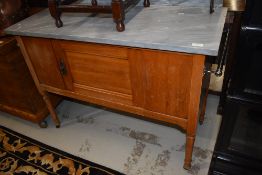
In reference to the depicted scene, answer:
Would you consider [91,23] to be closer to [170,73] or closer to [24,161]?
[170,73]

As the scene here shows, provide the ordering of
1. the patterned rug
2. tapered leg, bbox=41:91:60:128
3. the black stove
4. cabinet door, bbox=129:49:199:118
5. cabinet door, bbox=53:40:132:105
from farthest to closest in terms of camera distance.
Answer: tapered leg, bbox=41:91:60:128, the patterned rug, cabinet door, bbox=53:40:132:105, cabinet door, bbox=129:49:199:118, the black stove

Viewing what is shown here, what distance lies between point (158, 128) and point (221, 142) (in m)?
0.50

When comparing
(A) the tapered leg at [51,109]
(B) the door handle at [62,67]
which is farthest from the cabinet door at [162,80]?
(A) the tapered leg at [51,109]

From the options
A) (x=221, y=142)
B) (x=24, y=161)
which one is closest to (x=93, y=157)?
(x=24, y=161)

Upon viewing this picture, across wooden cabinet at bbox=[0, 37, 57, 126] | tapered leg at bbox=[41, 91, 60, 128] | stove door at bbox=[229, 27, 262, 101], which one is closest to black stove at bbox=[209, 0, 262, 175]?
stove door at bbox=[229, 27, 262, 101]

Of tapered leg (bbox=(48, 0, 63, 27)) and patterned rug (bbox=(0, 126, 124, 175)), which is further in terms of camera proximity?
patterned rug (bbox=(0, 126, 124, 175))

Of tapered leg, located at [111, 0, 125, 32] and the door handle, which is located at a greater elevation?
tapered leg, located at [111, 0, 125, 32]

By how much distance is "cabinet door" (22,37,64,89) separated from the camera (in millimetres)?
1146

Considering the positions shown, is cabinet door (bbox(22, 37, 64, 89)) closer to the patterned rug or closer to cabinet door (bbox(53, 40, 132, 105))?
cabinet door (bbox(53, 40, 132, 105))

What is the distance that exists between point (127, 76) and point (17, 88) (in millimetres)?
856

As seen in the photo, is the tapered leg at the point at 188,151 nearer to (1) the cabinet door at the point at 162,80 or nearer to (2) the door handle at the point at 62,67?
(1) the cabinet door at the point at 162,80

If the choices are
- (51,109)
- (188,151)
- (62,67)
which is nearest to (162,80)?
(188,151)

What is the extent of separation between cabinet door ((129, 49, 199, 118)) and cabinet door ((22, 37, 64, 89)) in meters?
0.45

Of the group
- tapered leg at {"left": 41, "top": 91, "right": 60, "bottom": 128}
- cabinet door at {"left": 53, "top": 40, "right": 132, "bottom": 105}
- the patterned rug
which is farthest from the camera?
tapered leg at {"left": 41, "top": 91, "right": 60, "bottom": 128}
